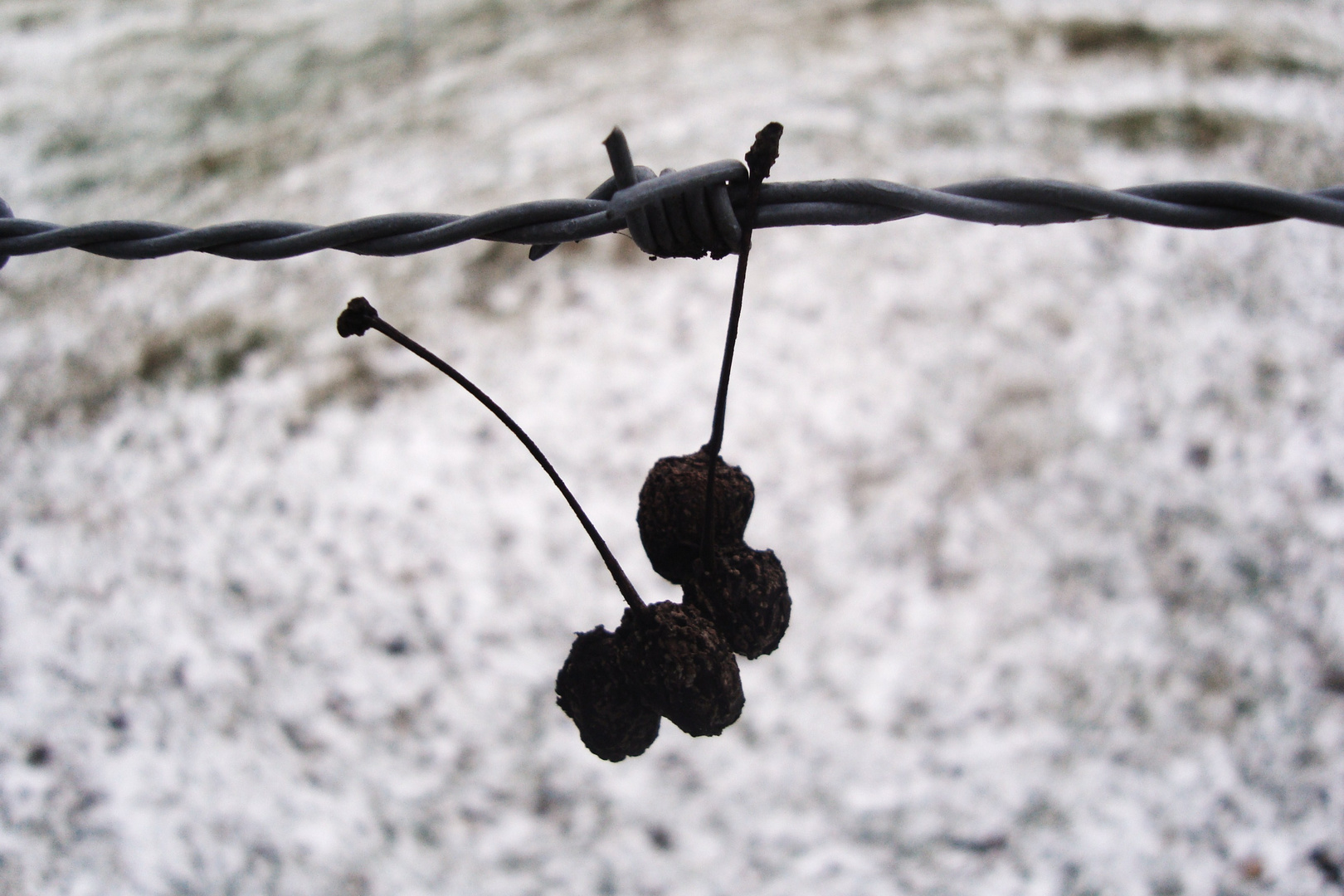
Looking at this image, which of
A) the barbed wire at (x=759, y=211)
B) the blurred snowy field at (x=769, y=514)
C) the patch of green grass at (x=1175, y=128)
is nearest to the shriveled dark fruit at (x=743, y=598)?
the barbed wire at (x=759, y=211)

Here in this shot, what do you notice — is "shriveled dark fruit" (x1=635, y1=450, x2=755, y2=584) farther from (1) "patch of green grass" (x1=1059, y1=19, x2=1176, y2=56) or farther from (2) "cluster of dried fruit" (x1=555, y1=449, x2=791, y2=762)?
(1) "patch of green grass" (x1=1059, y1=19, x2=1176, y2=56)

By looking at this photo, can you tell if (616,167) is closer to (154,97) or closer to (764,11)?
(764,11)

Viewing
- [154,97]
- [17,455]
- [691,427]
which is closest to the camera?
[691,427]

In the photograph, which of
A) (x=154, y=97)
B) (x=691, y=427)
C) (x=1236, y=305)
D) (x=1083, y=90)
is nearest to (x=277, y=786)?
(x=691, y=427)

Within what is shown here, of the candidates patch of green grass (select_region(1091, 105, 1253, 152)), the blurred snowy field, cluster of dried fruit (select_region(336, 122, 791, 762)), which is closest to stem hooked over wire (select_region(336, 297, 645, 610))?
cluster of dried fruit (select_region(336, 122, 791, 762))

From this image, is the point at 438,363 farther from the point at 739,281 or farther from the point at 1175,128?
the point at 1175,128

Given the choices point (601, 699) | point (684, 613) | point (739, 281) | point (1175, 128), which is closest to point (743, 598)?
point (684, 613)

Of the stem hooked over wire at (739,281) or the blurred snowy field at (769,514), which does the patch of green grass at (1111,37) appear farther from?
the stem hooked over wire at (739,281)
